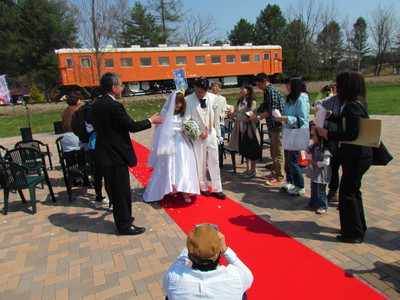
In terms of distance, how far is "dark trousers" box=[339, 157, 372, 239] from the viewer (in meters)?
2.92

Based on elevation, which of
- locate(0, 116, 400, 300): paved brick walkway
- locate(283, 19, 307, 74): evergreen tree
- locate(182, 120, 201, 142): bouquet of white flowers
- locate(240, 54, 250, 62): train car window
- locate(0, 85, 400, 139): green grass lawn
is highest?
locate(283, 19, 307, 74): evergreen tree

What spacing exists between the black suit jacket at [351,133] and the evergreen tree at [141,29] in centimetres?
3860

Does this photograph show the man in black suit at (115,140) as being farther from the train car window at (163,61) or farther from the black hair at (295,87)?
the train car window at (163,61)

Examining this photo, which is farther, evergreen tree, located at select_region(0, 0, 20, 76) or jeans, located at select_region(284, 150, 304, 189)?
evergreen tree, located at select_region(0, 0, 20, 76)

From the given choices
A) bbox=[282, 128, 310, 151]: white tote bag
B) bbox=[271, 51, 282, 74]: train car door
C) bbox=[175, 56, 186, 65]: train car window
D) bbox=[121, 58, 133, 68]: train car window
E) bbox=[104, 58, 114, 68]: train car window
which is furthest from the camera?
bbox=[271, 51, 282, 74]: train car door

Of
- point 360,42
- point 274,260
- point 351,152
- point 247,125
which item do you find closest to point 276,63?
point 247,125

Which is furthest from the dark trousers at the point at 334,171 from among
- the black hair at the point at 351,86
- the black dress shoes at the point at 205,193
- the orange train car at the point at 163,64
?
the orange train car at the point at 163,64

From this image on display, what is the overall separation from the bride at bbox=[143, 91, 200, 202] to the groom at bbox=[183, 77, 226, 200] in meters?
0.15

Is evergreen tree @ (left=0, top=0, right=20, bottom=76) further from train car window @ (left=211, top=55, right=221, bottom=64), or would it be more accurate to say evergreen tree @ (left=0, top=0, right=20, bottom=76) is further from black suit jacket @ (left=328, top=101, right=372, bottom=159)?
black suit jacket @ (left=328, top=101, right=372, bottom=159)

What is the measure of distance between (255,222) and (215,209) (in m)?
0.71

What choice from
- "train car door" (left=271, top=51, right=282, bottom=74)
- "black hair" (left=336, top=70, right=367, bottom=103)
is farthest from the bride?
"train car door" (left=271, top=51, right=282, bottom=74)

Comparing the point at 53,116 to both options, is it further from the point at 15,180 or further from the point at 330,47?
the point at 330,47

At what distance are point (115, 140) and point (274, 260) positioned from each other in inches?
86.7

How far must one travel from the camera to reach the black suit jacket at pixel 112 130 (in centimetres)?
Result: 325
